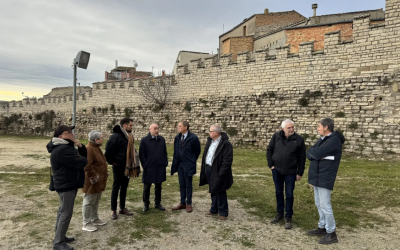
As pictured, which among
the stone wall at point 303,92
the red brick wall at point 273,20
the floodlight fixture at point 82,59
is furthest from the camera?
the red brick wall at point 273,20

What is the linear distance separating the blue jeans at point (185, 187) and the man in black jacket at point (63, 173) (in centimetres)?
212

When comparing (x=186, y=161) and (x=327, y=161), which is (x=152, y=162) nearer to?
(x=186, y=161)

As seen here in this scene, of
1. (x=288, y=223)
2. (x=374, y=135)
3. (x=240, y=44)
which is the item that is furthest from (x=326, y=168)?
(x=240, y=44)

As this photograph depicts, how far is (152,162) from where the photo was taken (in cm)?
519

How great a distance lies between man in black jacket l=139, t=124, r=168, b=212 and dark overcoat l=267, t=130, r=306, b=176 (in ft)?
7.17

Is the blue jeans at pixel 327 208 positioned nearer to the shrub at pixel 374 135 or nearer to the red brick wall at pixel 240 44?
the shrub at pixel 374 135

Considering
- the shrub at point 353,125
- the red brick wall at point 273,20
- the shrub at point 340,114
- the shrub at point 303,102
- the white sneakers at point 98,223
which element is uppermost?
the red brick wall at point 273,20

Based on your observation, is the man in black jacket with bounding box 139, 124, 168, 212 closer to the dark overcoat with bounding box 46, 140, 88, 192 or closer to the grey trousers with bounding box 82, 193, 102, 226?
the grey trousers with bounding box 82, 193, 102, 226

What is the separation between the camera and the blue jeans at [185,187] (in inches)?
206

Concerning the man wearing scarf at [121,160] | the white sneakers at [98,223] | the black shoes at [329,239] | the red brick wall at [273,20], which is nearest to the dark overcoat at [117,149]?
the man wearing scarf at [121,160]

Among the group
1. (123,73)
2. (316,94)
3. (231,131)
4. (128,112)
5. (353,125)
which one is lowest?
(231,131)

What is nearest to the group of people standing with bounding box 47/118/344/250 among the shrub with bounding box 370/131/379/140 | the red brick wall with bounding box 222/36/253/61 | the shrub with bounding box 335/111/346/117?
the shrub with bounding box 370/131/379/140

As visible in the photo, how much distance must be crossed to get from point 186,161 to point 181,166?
0.16 metres

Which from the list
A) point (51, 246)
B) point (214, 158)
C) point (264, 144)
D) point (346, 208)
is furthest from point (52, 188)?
point (264, 144)
